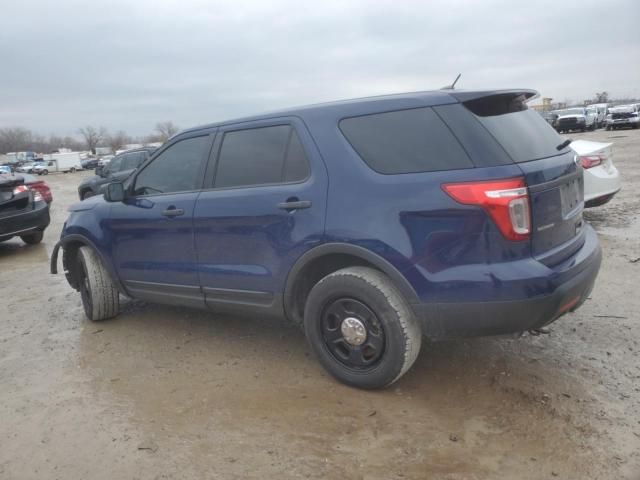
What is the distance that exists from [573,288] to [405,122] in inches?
51.9

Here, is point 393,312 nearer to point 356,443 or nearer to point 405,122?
point 356,443

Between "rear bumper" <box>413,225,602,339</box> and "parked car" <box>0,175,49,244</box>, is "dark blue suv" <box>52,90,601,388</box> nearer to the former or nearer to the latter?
"rear bumper" <box>413,225,602,339</box>

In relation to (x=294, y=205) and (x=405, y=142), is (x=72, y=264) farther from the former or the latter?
(x=405, y=142)

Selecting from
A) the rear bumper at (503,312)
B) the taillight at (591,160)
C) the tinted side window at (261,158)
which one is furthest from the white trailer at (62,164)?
the rear bumper at (503,312)

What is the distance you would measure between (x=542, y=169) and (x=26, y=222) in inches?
339

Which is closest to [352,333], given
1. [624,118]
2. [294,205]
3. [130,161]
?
[294,205]

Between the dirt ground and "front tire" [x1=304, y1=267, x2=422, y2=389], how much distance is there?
161 mm

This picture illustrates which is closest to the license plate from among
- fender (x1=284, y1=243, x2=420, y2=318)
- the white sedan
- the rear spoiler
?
the rear spoiler

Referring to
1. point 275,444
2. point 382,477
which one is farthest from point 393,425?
point 275,444

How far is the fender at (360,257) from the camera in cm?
296

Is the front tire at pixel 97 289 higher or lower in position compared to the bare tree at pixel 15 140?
lower

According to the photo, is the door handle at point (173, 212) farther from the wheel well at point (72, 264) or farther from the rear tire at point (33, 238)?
the rear tire at point (33, 238)

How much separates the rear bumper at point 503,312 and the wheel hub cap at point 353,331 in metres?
0.37

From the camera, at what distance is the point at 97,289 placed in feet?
15.7
